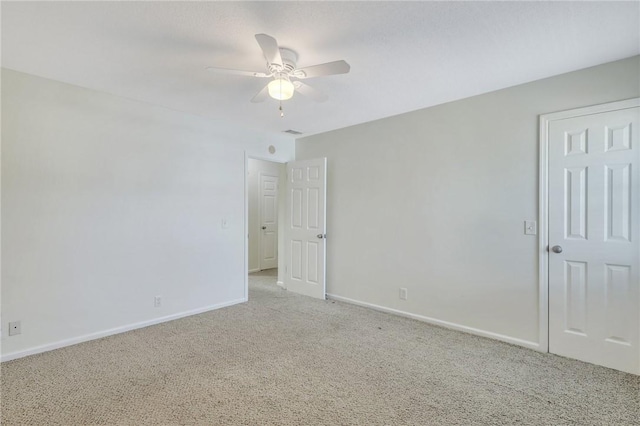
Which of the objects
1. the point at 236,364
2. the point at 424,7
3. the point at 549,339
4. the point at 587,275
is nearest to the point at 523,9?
the point at 424,7

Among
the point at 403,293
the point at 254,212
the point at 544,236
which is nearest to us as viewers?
the point at 544,236

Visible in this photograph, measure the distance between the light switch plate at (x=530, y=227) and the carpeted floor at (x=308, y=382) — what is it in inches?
41.7

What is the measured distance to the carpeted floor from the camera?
1.90 meters

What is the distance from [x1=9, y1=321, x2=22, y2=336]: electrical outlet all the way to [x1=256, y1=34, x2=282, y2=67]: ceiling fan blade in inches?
117

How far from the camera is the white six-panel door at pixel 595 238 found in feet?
7.86

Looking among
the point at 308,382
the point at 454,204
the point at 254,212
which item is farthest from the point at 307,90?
the point at 254,212

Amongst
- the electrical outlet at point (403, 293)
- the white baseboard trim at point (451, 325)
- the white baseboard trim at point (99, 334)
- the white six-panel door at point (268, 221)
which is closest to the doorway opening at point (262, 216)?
the white six-panel door at point (268, 221)

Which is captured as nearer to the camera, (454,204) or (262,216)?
(454,204)

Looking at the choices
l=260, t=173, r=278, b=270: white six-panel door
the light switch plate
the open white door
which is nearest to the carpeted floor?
the light switch plate

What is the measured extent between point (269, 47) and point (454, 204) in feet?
8.08

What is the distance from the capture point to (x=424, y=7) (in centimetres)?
180

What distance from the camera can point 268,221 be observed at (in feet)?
22.0

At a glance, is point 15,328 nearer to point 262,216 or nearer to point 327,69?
point 327,69

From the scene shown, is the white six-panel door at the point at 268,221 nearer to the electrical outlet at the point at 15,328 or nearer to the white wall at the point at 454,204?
the white wall at the point at 454,204
